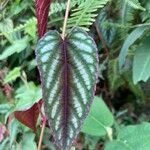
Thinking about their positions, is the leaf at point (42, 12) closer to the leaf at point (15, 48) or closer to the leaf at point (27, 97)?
the leaf at point (27, 97)

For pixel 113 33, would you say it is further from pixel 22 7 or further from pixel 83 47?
pixel 83 47

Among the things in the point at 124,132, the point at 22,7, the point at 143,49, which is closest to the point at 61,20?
the point at 22,7

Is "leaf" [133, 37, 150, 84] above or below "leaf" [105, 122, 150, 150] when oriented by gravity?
above

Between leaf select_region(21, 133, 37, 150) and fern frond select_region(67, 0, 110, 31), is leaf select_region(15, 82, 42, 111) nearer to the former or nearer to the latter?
leaf select_region(21, 133, 37, 150)

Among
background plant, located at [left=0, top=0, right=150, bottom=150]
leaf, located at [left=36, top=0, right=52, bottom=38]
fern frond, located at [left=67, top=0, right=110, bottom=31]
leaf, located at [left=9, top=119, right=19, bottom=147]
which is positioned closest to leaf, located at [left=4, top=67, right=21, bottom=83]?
background plant, located at [left=0, top=0, right=150, bottom=150]

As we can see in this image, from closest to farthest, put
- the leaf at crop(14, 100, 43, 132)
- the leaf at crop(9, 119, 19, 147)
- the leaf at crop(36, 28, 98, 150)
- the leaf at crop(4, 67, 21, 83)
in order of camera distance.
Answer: the leaf at crop(36, 28, 98, 150) → the leaf at crop(14, 100, 43, 132) → the leaf at crop(9, 119, 19, 147) → the leaf at crop(4, 67, 21, 83)

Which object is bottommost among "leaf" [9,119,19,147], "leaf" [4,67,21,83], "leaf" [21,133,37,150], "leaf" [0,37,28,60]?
"leaf" [21,133,37,150]

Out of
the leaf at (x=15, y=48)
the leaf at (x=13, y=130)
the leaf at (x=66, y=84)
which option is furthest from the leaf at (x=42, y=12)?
the leaf at (x=15, y=48)
